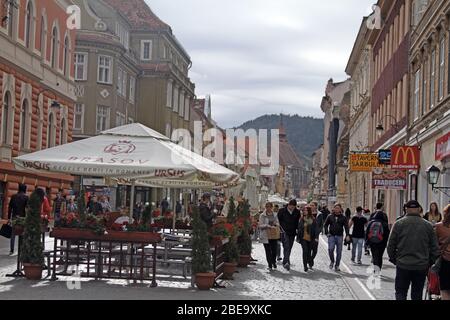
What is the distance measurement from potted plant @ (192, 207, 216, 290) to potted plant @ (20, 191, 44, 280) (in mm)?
2692

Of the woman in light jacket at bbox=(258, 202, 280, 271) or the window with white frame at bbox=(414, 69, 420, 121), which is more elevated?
the window with white frame at bbox=(414, 69, 420, 121)

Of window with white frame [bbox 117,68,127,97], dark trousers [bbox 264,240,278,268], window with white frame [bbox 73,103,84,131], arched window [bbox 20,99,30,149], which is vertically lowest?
dark trousers [bbox 264,240,278,268]

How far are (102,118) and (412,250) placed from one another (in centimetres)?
4922

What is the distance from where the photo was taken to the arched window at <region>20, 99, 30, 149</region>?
3645 centimetres

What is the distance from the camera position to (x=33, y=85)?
123ft

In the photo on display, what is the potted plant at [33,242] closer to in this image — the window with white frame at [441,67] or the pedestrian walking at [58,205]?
the window with white frame at [441,67]

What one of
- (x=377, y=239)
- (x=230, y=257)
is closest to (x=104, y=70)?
(x=377, y=239)

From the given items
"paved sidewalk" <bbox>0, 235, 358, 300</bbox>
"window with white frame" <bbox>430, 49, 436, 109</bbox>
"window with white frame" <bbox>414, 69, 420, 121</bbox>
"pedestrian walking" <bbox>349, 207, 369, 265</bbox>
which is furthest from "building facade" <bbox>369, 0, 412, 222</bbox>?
"paved sidewalk" <bbox>0, 235, 358, 300</bbox>

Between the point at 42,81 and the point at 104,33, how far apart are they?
20.8m

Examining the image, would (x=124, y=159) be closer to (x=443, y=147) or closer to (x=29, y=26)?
(x=443, y=147)

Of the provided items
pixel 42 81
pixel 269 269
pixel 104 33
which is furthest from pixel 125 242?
pixel 104 33

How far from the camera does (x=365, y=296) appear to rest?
49.0ft

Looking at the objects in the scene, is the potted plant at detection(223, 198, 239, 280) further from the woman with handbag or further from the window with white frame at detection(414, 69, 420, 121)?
the window with white frame at detection(414, 69, 420, 121)
